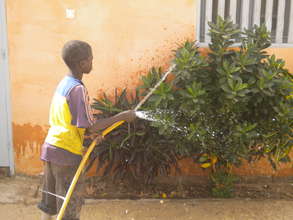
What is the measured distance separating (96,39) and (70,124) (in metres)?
1.82

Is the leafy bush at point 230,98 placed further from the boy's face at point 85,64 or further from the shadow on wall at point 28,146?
the shadow on wall at point 28,146

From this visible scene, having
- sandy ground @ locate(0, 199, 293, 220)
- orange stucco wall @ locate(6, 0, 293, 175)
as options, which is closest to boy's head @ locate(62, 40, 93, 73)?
orange stucco wall @ locate(6, 0, 293, 175)

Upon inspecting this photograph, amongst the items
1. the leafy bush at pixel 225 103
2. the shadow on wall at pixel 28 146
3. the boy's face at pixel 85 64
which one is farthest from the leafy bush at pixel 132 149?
the boy's face at pixel 85 64

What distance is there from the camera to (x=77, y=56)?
2.91 metres

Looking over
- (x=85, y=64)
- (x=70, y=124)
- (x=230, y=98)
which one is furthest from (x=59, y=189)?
(x=230, y=98)

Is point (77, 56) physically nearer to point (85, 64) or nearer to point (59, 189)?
point (85, 64)

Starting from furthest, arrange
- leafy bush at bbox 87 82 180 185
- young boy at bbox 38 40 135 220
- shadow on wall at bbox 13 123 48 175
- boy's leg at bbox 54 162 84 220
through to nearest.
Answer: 1. shadow on wall at bbox 13 123 48 175
2. leafy bush at bbox 87 82 180 185
3. boy's leg at bbox 54 162 84 220
4. young boy at bbox 38 40 135 220

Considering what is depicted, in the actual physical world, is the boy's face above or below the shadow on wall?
above

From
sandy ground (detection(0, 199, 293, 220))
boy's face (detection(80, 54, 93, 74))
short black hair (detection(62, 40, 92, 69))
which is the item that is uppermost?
short black hair (detection(62, 40, 92, 69))

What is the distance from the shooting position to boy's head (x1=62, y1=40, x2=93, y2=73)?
290 cm

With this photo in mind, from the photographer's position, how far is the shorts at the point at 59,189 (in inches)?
118

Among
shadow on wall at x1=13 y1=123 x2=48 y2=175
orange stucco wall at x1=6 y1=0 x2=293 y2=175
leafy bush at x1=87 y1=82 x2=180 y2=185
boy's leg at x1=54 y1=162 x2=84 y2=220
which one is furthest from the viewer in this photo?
shadow on wall at x1=13 y1=123 x2=48 y2=175

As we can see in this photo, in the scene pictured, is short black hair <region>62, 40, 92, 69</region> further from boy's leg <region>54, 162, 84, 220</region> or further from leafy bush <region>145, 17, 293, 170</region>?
leafy bush <region>145, 17, 293, 170</region>

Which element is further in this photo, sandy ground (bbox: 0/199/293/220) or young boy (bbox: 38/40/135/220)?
sandy ground (bbox: 0/199/293/220)
